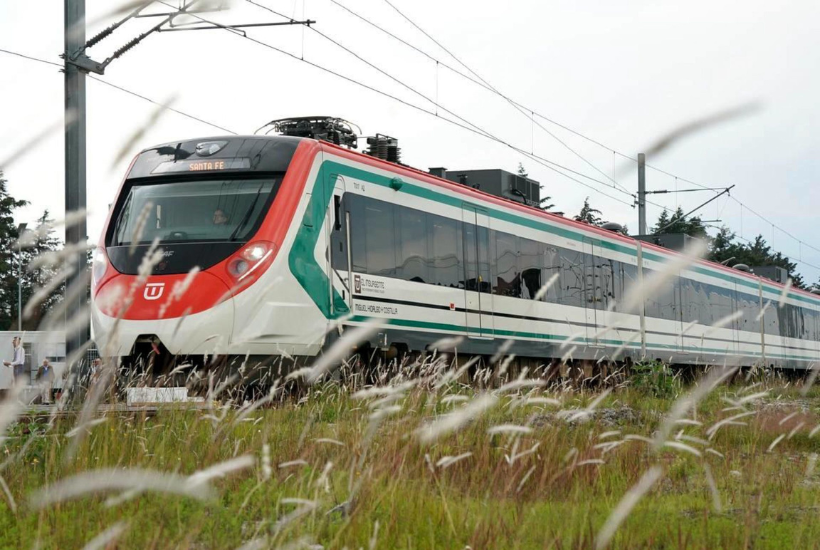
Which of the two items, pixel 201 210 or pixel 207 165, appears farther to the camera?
pixel 207 165

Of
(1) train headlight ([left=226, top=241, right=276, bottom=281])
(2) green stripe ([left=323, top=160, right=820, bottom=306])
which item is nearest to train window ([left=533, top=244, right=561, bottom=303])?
(2) green stripe ([left=323, top=160, right=820, bottom=306])

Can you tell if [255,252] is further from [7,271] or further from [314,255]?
[7,271]

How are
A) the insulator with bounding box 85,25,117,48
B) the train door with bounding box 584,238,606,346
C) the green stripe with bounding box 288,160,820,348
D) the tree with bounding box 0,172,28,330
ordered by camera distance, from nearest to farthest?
1. the green stripe with bounding box 288,160,820,348
2. the insulator with bounding box 85,25,117,48
3. the train door with bounding box 584,238,606,346
4. the tree with bounding box 0,172,28,330

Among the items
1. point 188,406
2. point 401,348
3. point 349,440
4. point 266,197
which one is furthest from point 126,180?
point 349,440

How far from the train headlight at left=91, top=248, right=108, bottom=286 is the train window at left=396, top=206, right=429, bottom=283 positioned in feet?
12.2

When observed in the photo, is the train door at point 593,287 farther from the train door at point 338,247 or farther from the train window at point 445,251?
the train door at point 338,247

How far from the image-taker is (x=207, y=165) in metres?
11.3

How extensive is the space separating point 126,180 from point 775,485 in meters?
8.45

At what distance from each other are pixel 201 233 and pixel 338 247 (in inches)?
66.7

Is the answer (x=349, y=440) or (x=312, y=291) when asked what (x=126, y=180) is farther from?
(x=349, y=440)

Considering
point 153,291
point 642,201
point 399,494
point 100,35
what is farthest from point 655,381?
point 642,201

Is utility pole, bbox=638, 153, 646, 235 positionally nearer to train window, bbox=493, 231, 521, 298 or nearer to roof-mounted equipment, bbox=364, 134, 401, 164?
train window, bbox=493, 231, 521, 298

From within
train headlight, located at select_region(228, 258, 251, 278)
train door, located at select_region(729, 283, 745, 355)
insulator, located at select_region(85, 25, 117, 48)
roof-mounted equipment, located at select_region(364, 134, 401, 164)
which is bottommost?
train door, located at select_region(729, 283, 745, 355)

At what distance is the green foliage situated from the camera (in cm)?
1384
